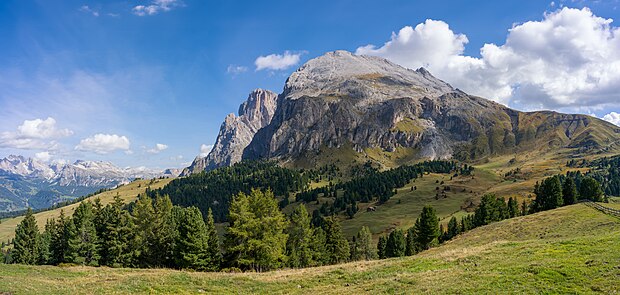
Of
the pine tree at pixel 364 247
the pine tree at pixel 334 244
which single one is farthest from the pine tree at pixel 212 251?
the pine tree at pixel 364 247

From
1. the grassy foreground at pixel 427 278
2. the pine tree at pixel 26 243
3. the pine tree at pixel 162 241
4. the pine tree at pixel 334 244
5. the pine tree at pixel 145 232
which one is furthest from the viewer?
the pine tree at pixel 334 244

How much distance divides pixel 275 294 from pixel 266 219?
2606 centimetres

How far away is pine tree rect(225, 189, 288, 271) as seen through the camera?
169 feet

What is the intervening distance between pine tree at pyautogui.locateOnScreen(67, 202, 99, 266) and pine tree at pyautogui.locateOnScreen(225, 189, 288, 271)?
27.0m

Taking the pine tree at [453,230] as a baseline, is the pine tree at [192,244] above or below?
above

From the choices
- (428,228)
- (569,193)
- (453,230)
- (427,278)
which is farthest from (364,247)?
(427,278)

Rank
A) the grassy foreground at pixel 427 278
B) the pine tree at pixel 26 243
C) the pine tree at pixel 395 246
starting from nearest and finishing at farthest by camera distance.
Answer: the grassy foreground at pixel 427 278 → the pine tree at pixel 26 243 → the pine tree at pixel 395 246

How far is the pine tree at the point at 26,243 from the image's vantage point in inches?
3152

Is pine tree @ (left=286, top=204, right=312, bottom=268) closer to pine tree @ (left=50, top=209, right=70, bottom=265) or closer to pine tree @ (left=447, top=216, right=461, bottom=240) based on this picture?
pine tree @ (left=50, top=209, right=70, bottom=265)

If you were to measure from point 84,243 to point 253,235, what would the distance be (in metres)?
32.7

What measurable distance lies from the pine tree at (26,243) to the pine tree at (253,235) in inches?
2305

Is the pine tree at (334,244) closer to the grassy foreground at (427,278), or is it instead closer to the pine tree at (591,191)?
the grassy foreground at (427,278)

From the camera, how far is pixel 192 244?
55.8 metres

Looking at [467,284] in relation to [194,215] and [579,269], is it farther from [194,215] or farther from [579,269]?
[194,215]
